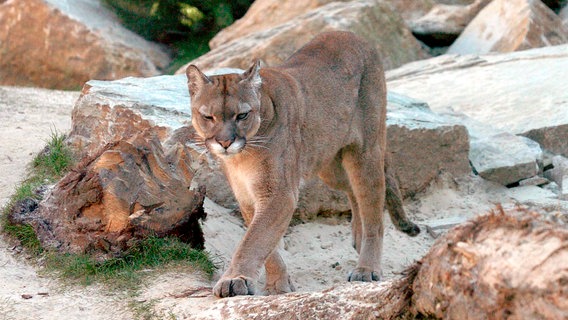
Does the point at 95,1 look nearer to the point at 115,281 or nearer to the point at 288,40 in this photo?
the point at 288,40

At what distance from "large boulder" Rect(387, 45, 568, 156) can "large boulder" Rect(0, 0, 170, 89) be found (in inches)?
194

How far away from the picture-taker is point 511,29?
13.0 metres

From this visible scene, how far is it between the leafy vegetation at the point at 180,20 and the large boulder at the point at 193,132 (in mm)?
6759

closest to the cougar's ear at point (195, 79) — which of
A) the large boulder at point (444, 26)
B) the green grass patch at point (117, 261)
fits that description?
the green grass patch at point (117, 261)

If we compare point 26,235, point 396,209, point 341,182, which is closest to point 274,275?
point 341,182

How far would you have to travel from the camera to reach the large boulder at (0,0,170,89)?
14336mm

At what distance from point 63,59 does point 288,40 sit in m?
4.18

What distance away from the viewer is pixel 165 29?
1606cm

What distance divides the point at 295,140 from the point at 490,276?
3097mm

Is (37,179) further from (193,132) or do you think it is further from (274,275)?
(274,275)

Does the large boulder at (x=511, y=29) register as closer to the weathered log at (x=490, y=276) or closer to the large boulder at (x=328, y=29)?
the large boulder at (x=328, y=29)

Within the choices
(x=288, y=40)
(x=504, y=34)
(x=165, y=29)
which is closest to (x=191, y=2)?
(x=165, y=29)

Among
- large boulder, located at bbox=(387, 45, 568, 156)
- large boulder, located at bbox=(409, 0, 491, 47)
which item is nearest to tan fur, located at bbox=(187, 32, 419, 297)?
large boulder, located at bbox=(387, 45, 568, 156)

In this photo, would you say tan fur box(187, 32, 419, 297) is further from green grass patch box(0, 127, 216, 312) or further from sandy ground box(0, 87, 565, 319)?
green grass patch box(0, 127, 216, 312)
